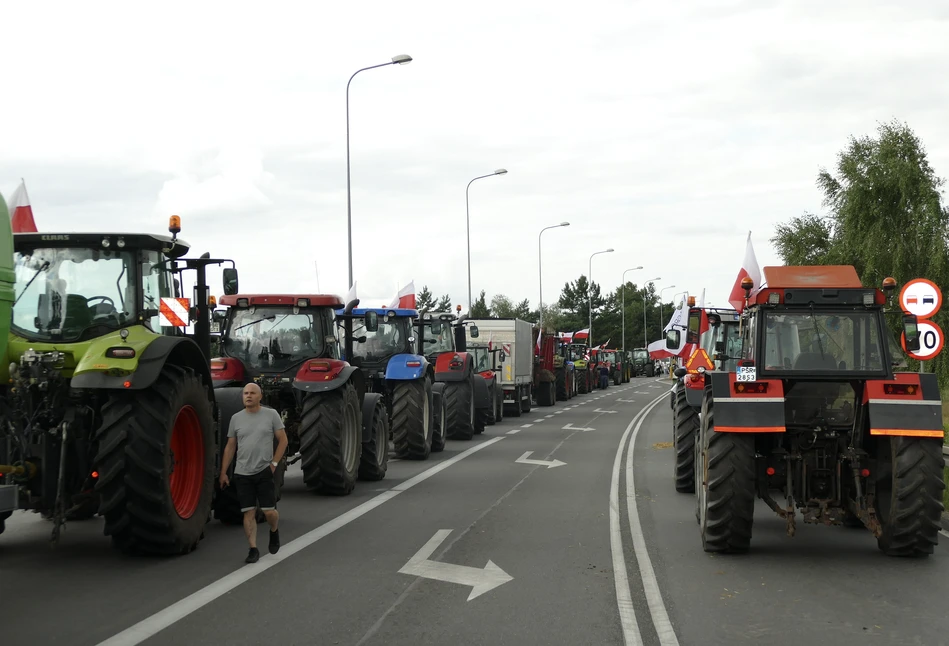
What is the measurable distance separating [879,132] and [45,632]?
35.5 metres

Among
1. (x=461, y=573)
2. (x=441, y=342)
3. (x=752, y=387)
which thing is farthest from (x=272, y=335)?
(x=441, y=342)

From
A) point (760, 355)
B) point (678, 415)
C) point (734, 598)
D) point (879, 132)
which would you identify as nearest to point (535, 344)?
point (879, 132)

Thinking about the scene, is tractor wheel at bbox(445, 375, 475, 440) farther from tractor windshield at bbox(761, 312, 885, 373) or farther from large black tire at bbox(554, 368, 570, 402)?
large black tire at bbox(554, 368, 570, 402)

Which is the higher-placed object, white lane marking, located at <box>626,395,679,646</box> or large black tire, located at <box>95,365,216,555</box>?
large black tire, located at <box>95,365,216,555</box>

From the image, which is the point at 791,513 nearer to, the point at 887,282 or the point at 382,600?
the point at 887,282

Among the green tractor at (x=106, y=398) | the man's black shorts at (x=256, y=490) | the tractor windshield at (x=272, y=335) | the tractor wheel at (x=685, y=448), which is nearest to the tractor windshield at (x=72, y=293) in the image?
the green tractor at (x=106, y=398)

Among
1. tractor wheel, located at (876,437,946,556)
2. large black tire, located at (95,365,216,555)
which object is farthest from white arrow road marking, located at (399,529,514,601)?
tractor wheel, located at (876,437,946,556)

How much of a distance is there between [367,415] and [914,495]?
7.68 meters

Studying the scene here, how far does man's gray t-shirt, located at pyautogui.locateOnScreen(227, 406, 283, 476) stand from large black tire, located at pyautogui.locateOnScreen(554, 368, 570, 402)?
3442 centimetres

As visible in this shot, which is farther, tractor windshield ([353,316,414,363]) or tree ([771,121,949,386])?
tree ([771,121,949,386])

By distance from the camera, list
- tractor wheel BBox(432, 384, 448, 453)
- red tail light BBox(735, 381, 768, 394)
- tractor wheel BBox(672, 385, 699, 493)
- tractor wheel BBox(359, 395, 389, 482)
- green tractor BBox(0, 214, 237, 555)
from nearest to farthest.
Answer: green tractor BBox(0, 214, 237, 555) < red tail light BBox(735, 381, 768, 394) < tractor wheel BBox(672, 385, 699, 493) < tractor wheel BBox(359, 395, 389, 482) < tractor wheel BBox(432, 384, 448, 453)

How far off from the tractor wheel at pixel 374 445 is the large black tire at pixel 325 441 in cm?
117

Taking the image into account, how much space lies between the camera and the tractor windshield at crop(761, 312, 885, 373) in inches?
392

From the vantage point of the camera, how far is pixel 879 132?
121 ft
